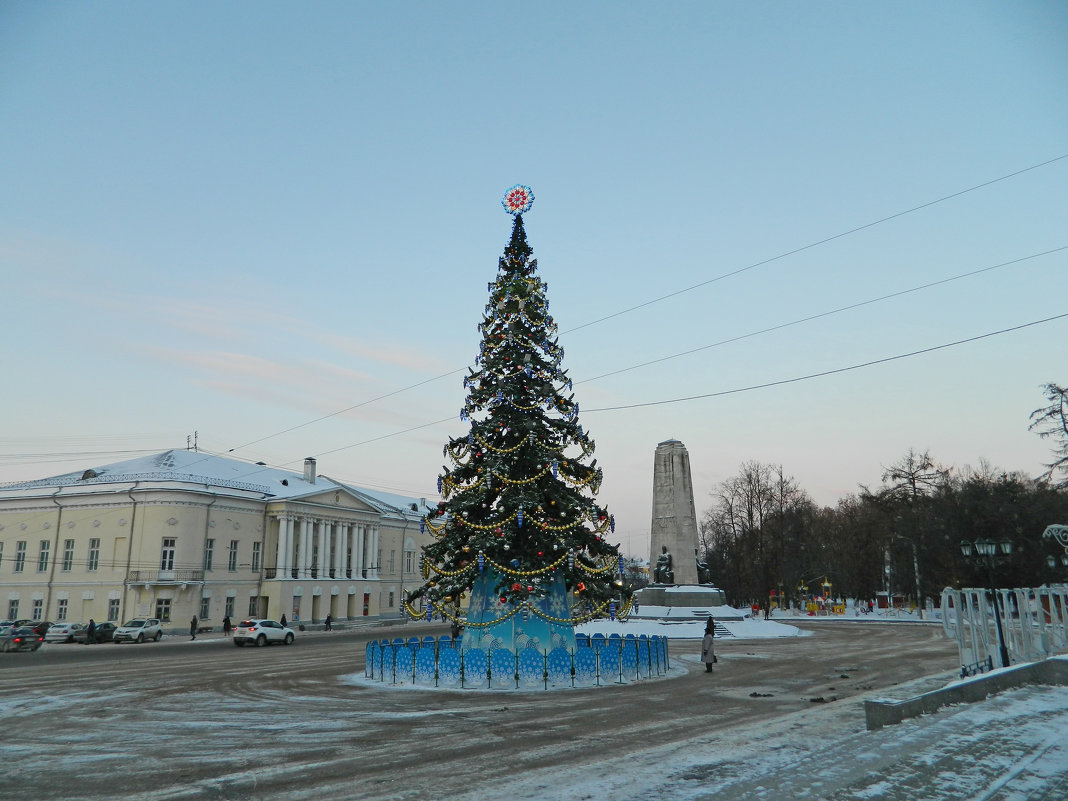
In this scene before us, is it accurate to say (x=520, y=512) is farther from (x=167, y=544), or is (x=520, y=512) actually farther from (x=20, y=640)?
(x=167, y=544)

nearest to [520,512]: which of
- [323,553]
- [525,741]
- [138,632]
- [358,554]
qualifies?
[525,741]

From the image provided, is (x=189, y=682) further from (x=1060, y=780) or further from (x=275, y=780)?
(x=1060, y=780)

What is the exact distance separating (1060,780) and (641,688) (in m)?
9.82

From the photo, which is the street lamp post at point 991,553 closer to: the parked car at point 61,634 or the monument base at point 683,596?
the monument base at point 683,596

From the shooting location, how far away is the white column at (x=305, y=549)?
185 ft

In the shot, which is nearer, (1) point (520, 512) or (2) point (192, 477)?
(1) point (520, 512)

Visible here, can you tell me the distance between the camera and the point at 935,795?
22.7 feet

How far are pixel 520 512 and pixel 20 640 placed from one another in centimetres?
2879

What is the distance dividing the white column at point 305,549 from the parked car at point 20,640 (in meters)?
23.9

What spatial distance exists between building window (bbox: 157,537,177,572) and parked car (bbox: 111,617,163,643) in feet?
24.1

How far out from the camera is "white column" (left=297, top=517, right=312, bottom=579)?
2215 inches

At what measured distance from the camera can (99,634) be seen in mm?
38969

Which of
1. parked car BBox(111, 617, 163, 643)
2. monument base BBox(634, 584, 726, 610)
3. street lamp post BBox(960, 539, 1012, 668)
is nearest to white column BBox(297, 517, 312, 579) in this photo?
parked car BBox(111, 617, 163, 643)

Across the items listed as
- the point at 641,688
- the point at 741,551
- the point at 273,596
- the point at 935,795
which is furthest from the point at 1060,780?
the point at 741,551
